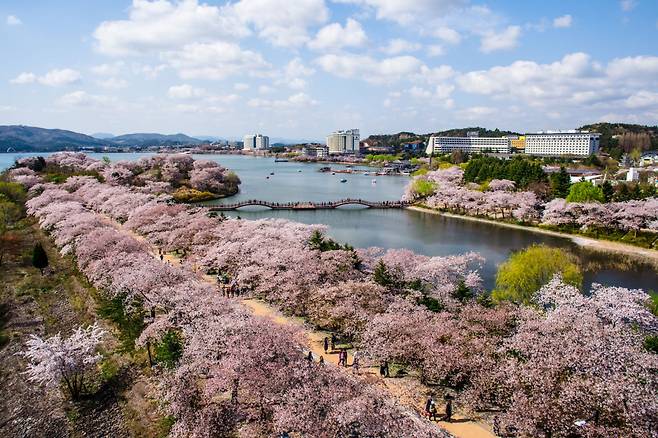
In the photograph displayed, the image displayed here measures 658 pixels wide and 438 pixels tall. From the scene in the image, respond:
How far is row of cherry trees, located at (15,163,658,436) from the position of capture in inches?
414

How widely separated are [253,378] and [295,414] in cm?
159

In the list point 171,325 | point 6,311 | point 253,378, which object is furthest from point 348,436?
point 6,311

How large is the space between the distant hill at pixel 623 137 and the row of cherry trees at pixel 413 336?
95559mm

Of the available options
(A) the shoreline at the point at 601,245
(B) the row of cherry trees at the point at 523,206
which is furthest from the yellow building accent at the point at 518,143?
(A) the shoreline at the point at 601,245

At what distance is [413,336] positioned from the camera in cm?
1465

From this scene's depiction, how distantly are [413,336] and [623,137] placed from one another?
4852 inches

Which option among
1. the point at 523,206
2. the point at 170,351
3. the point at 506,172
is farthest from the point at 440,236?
the point at 170,351

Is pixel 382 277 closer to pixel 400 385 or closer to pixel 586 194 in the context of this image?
pixel 400 385

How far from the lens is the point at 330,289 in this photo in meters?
18.6

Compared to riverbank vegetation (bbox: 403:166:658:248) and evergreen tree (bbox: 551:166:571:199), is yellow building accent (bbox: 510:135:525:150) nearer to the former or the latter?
riverbank vegetation (bbox: 403:166:658:248)

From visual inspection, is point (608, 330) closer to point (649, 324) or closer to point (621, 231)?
point (649, 324)

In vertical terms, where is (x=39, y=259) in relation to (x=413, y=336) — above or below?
below

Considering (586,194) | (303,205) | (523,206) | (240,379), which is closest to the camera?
(240,379)

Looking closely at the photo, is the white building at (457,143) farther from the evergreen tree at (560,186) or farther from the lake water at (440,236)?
the evergreen tree at (560,186)
